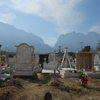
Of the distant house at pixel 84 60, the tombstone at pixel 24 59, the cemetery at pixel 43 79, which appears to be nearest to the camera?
the cemetery at pixel 43 79

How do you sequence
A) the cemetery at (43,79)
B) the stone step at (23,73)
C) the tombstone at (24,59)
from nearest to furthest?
the cemetery at (43,79)
the stone step at (23,73)
the tombstone at (24,59)

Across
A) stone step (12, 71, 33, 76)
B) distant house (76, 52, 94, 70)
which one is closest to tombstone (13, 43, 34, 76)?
stone step (12, 71, 33, 76)

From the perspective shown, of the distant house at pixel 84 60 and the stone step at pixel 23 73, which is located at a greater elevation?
the distant house at pixel 84 60

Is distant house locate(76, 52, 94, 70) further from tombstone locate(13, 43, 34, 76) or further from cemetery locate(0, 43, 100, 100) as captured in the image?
tombstone locate(13, 43, 34, 76)

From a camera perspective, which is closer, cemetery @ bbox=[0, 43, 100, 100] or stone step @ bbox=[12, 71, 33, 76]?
cemetery @ bbox=[0, 43, 100, 100]

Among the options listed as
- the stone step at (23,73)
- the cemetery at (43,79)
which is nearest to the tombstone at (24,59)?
the cemetery at (43,79)

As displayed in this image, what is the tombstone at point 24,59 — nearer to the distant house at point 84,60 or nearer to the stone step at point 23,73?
the stone step at point 23,73

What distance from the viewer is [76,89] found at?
36.4ft

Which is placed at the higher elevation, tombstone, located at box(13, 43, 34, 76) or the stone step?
tombstone, located at box(13, 43, 34, 76)

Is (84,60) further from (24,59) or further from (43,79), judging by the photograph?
(43,79)

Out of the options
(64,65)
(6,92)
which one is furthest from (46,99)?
(64,65)

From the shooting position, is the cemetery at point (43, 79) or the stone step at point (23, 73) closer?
the cemetery at point (43, 79)

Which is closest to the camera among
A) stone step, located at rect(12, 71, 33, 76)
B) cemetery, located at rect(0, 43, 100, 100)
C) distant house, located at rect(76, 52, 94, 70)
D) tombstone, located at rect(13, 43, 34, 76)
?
cemetery, located at rect(0, 43, 100, 100)

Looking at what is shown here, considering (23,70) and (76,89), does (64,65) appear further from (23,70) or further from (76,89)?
(76,89)
